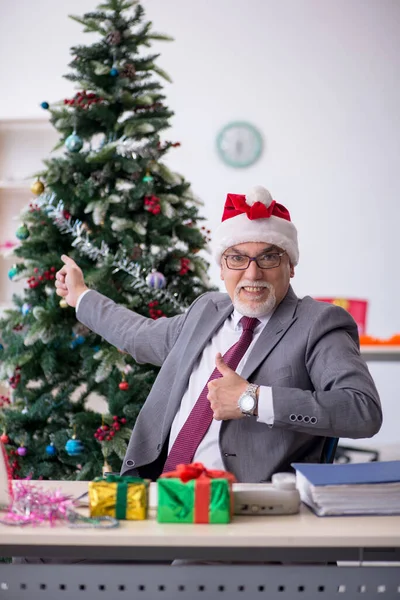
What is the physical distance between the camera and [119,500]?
4.76 feet

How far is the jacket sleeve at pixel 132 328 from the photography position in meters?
2.41

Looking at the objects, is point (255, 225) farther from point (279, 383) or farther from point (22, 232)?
point (22, 232)

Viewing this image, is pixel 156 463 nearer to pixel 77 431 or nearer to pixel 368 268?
pixel 77 431

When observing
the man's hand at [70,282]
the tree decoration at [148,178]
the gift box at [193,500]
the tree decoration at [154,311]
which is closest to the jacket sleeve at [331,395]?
the gift box at [193,500]

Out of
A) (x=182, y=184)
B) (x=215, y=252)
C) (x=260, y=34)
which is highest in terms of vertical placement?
(x=260, y=34)

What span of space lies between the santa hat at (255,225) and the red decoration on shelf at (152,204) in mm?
650

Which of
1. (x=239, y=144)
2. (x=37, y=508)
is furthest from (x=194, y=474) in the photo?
(x=239, y=144)

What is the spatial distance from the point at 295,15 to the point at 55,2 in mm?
1881

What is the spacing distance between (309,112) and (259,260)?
4162mm

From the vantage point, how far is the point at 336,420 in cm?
184

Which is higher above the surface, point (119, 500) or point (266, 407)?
point (266, 407)

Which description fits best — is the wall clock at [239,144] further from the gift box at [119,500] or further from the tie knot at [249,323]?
the gift box at [119,500]

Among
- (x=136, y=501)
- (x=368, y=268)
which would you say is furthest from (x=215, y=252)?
(x=368, y=268)

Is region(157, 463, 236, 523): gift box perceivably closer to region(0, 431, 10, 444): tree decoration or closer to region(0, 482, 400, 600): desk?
region(0, 482, 400, 600): desk
